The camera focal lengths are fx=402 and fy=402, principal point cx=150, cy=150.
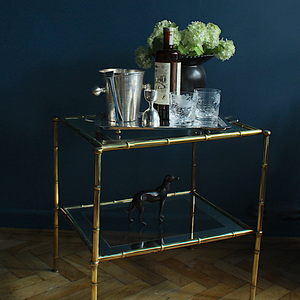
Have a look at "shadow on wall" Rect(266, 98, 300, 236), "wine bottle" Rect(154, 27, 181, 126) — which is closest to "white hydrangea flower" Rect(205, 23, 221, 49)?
"wine bottle" Rect(154, 27, 181, 126)

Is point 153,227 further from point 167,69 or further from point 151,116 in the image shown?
point 167,69

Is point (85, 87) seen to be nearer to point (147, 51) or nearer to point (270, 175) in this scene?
point (147, 51)

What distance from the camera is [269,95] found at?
77.7 inches

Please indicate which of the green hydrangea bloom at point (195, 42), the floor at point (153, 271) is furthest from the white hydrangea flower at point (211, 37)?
the floor at point (153, 271)

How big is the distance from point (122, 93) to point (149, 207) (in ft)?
1.90

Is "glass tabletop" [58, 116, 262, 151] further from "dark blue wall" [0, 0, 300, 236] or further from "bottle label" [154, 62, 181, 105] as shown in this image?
"dark blue wall" [0, 0, 300, 236]

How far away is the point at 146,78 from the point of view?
6.34ft

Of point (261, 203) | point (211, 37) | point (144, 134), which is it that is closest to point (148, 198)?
point (144, 134)

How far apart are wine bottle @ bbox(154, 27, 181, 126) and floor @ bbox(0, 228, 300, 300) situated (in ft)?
2.44

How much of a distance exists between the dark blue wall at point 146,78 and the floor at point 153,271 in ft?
0.43

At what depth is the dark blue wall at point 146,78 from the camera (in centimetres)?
186

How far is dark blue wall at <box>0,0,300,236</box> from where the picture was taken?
1862 mm

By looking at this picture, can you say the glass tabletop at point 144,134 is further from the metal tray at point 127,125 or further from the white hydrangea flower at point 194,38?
the white hydrangea flower at point 194,38

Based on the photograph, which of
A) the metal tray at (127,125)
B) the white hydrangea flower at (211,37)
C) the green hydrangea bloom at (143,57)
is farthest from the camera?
the green hydrangea bloom at (143,57)
